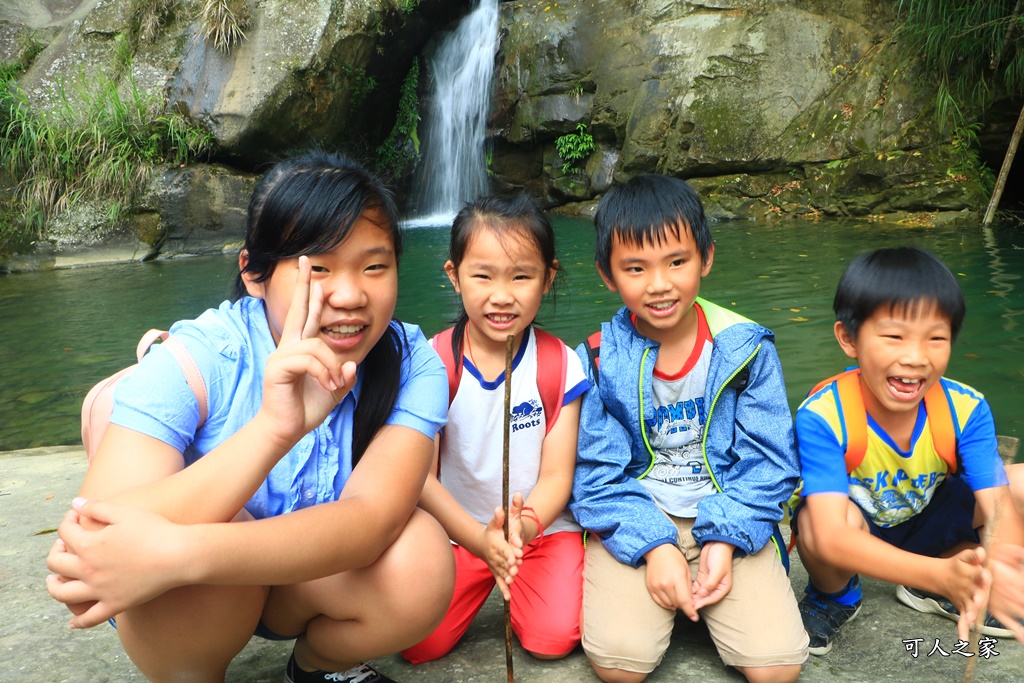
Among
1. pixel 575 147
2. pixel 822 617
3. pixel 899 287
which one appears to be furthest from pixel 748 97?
pixel 822 617

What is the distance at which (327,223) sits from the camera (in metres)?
1.63

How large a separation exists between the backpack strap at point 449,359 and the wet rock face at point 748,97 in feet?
26.8

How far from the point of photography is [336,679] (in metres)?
1.73

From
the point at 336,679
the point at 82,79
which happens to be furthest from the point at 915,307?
the point at 82,79

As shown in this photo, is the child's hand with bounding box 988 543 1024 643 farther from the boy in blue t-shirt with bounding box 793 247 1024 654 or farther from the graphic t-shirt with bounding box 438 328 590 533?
the graphic t-shirt with bounding box 438 328 590 533

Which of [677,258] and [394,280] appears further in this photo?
[677,258]

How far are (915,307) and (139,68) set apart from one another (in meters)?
10.3

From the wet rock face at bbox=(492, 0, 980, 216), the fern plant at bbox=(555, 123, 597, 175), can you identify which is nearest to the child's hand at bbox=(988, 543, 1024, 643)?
the wet rock face at bbox=(492, 0, 980, 216)

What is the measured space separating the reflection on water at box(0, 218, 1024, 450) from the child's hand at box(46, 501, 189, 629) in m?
2.03

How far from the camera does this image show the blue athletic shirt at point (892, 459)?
1.97m

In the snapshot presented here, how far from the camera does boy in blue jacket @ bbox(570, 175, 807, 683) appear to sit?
1.94 meters

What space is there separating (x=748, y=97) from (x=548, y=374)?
8831 mm

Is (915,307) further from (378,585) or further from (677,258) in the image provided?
(378,585)

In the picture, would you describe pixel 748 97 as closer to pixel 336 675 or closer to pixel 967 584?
pixel 967 584
